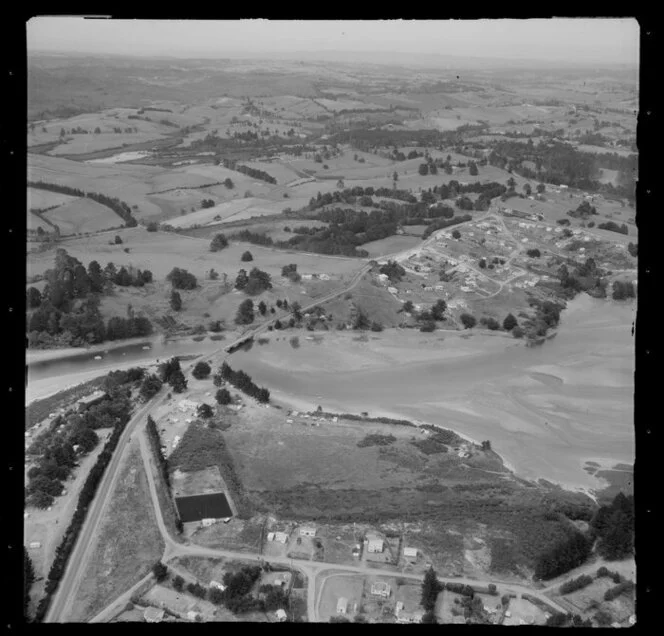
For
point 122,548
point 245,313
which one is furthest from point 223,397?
point 122,548

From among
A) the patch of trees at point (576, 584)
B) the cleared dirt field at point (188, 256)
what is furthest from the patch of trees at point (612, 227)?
the patch of trees at point (576, 584)

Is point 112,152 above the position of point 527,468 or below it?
above

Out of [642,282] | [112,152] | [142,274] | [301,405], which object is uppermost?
[112,152]

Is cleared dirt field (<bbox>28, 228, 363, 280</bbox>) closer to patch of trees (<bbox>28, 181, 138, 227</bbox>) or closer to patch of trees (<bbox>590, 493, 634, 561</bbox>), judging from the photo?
patch of trees (<bbox>28, 181, 138, 227</bbox>)

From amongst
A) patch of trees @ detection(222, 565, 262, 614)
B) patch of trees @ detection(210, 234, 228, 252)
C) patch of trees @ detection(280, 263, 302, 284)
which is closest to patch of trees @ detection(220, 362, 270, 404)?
patch of trees @ detection(280, 263, 302, 284)

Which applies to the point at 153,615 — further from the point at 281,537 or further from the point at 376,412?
the point at 376,412

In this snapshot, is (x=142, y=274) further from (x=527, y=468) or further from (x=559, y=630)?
(x=559, y=630)

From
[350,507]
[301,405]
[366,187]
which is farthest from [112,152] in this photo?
[350,507]
